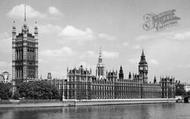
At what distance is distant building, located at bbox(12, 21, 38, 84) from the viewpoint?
12706 cm

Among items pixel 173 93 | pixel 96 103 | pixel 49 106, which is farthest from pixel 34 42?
pixel 173 93

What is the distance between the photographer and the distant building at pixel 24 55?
12706cm

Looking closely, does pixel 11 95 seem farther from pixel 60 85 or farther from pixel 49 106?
pixel 60 85

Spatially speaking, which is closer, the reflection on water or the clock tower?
the reflection on water

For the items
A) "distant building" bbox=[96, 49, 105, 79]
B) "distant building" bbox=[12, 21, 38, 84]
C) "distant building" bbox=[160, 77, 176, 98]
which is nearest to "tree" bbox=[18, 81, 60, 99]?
"distant building" bbox=[12, 21, 38, 84]

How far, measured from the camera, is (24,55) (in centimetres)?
12750

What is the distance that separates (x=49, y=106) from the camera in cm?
9875

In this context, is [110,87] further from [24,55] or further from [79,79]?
[24,55]

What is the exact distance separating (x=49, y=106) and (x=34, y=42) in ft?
125

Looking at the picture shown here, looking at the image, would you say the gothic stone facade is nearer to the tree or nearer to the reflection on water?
the tree

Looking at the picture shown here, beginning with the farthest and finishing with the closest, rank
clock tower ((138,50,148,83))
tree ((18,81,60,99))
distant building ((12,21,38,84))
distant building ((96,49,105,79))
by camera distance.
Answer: clock tower ((138,50,148,83)) → distant building ((96,49,105,79)) → distant building ((12,21,38,84)) → tree ((18,81,60,99))

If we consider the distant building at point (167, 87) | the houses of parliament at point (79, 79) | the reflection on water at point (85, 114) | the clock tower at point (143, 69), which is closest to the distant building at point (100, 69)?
the houses of parliament at point (79, 79)

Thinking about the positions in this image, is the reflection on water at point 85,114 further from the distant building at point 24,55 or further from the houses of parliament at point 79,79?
the distant building at point 24,55

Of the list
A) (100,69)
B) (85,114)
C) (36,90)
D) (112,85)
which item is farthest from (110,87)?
(85,114)
